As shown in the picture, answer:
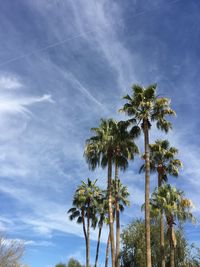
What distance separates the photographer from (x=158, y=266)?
39875mm

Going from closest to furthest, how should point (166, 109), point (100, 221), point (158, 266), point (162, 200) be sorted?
point (166, 109), point (162, 200), point (158, 266), point (100, 221)

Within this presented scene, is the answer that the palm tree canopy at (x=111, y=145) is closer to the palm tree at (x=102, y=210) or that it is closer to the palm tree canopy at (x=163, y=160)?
the palm tree canopy at (x=163, y=160)

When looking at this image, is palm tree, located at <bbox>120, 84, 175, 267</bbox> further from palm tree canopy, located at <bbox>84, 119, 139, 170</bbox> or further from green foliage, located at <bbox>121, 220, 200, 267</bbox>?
green foliage, located at <bbox>121, 220, 200, 267</bbox>

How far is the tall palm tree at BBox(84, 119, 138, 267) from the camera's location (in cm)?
3158

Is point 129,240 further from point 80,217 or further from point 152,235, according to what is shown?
point 80,217

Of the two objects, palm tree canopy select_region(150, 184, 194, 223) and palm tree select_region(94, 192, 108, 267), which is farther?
palm tree select_region(94, 192, 108, 267)

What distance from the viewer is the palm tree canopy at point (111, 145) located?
31.7m

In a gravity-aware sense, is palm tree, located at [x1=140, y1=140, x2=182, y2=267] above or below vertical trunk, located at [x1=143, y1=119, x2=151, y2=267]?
above

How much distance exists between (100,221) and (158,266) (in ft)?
34.1

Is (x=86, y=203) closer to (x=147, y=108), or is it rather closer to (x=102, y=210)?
(x=102, y=210)

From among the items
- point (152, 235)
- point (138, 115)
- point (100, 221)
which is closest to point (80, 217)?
point (100, 221)

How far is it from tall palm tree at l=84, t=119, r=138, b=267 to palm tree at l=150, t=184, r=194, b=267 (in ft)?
12.8

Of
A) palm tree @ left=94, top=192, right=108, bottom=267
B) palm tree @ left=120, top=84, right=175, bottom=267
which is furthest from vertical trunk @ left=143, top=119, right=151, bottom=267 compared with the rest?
palm tree @ left=94, top=192, right=108, bottom=267

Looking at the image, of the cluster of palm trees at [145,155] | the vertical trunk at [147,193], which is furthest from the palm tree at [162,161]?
the vertical trunk at [147,193]
